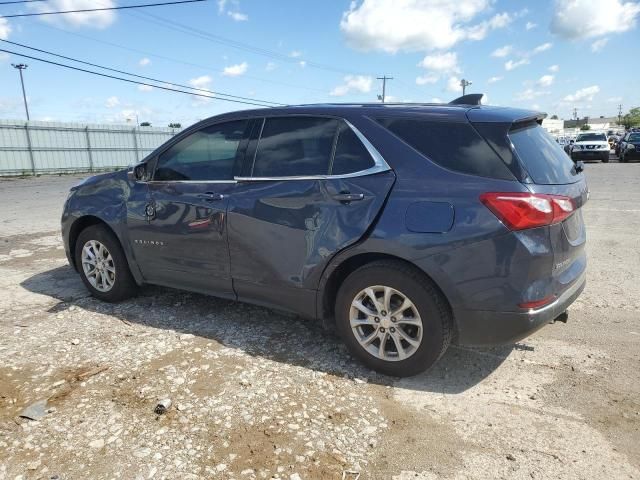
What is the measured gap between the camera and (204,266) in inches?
160

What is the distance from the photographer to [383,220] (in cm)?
317

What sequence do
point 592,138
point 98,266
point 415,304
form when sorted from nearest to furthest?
point 415,304, point 98,266, point 592,138

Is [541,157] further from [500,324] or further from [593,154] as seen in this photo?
[593,154]

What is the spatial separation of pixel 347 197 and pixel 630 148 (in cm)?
2827

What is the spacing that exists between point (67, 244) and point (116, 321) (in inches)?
48.5

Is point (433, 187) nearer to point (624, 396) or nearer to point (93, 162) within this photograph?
point (624, 396)

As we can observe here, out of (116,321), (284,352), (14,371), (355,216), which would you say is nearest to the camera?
(355,216)

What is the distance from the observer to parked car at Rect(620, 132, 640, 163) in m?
25.9

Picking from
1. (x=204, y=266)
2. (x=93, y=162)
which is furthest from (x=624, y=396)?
(x=93, y=162)

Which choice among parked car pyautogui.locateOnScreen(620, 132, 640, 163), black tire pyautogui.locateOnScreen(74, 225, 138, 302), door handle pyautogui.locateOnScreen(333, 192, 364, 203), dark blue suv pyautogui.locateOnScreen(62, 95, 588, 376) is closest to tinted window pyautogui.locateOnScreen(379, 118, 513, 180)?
dark blue suv pyautogui.locateOnScreen(62, 95, 588, 376)

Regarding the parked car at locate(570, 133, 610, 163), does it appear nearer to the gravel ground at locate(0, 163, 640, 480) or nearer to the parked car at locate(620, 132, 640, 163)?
the parked car at locate(620, 132, 640, 163)

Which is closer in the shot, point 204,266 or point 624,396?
point 624,396

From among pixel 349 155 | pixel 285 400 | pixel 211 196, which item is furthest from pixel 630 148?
pixel 285 400

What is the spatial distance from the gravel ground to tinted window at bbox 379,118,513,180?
1.42 meters
